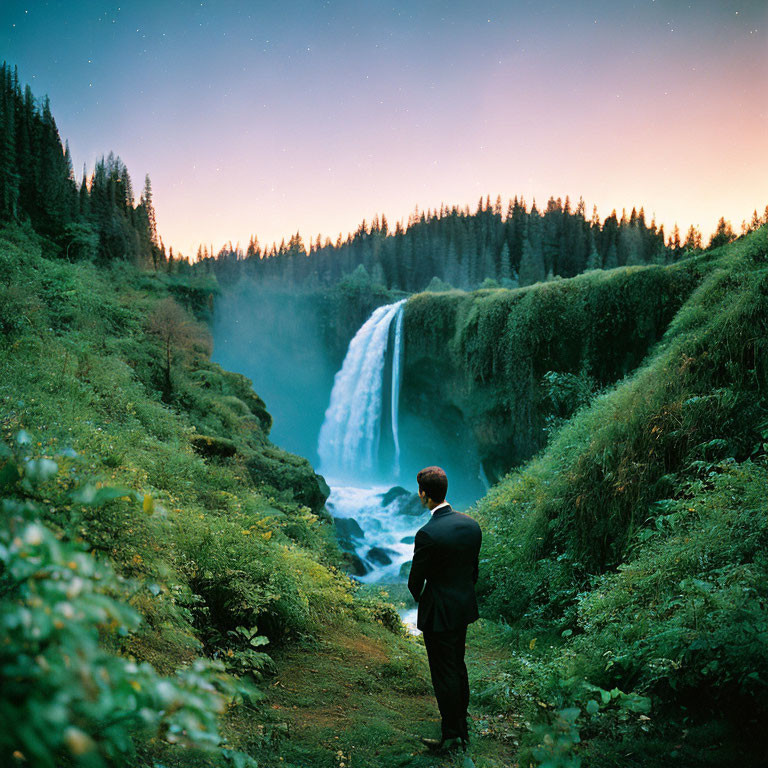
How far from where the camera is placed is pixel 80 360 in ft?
28.4

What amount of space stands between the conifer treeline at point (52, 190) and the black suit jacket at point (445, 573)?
87.3 ft

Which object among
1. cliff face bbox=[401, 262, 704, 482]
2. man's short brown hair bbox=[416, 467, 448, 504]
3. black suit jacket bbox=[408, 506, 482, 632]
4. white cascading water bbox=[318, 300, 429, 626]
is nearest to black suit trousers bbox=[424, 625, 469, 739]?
black suit jacket bbox=[408, 506, 482, 632]

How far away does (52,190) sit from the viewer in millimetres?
29141

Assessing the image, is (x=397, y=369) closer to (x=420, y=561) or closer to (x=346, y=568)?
(x=346, y=568)

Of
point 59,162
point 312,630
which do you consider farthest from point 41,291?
point 59,162

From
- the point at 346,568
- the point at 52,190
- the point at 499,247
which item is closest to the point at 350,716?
the point at 346,568

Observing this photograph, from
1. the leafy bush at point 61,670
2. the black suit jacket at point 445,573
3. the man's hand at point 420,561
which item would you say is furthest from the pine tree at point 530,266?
the leafy bush at point 61,670

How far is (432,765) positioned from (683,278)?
1296 centimetres

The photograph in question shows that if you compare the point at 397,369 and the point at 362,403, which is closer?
the point at 397,369

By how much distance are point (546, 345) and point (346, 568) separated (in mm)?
9080

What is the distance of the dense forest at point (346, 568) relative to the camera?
1232 millimetres

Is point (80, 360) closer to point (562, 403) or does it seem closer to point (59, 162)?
point (562, 403)

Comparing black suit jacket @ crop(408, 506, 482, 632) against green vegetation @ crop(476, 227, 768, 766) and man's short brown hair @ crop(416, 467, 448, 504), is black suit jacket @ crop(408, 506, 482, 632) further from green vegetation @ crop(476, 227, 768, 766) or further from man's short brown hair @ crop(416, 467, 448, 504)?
Answer: green vegetation @ crop(476, 227, 768, 766)

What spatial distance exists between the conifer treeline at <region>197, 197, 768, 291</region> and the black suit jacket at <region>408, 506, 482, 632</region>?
3870cm
